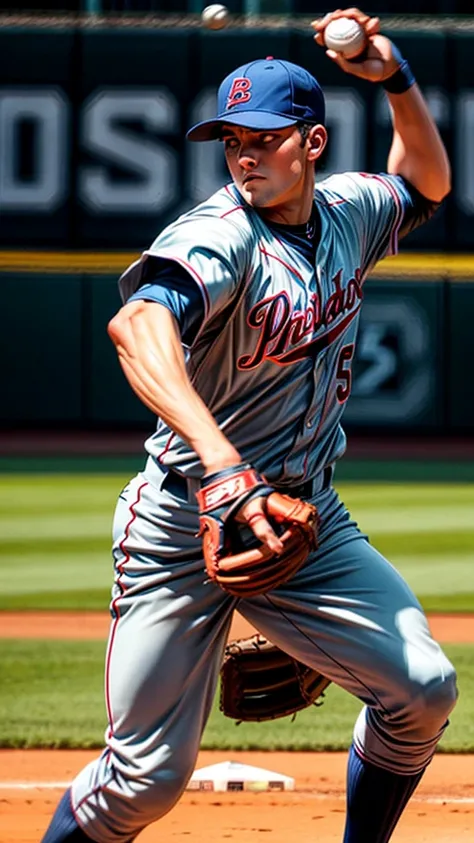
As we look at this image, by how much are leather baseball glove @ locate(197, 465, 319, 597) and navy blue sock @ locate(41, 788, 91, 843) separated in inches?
25.4

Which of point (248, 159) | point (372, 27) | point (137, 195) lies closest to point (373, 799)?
point (248, 159)

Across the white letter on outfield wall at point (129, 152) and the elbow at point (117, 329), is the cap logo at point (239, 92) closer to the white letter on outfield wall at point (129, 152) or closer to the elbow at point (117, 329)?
the elbow at point (117, 329)

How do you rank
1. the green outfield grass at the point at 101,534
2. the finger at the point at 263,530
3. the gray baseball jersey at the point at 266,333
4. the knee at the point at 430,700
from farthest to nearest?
1. the green outfield grass at the point at 101,534
2. the knee at the point at 430,700
3. the gray baseball jersey at the point at 266,333
4. the finger at the point at 263,530

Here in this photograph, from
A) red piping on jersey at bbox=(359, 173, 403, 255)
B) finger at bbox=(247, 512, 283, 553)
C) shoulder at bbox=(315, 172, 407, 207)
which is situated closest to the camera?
finger at bbox=(247, 512, 283, 553)

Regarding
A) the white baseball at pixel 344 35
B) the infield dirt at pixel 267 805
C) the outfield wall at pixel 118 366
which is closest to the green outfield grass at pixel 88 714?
the infield dirt at pixel 267 805

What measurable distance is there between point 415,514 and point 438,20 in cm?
645

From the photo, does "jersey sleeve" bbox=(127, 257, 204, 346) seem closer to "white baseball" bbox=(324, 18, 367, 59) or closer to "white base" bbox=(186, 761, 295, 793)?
"white baseball" bbox=(324, 18, 367, 59)

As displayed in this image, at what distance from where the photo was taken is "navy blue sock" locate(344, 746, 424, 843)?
132 inches

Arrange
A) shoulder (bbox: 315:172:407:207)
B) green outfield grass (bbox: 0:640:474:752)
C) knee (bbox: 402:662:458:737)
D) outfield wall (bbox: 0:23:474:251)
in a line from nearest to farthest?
knee (bbox: 402:662:458:737), shoulder (bbox: 315:172:407:207), green outfield grass (bbox: 0:640:474:752), outfield wall (bbox: 0:23:474:251)

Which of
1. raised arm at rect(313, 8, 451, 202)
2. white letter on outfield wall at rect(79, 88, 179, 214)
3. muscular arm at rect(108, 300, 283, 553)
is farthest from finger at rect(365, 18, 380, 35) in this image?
white letter on outfield wall at rect(79, 88, 179, 214)

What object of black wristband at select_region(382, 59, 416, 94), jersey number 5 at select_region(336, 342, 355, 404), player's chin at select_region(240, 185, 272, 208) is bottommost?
jersey number 5 at select_region(336, 342, 355, 404)

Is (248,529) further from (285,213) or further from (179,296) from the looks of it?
(285,213)

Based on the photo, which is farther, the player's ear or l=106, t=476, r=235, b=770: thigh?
the player's ear

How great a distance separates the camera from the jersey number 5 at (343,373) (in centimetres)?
Answer: 334
